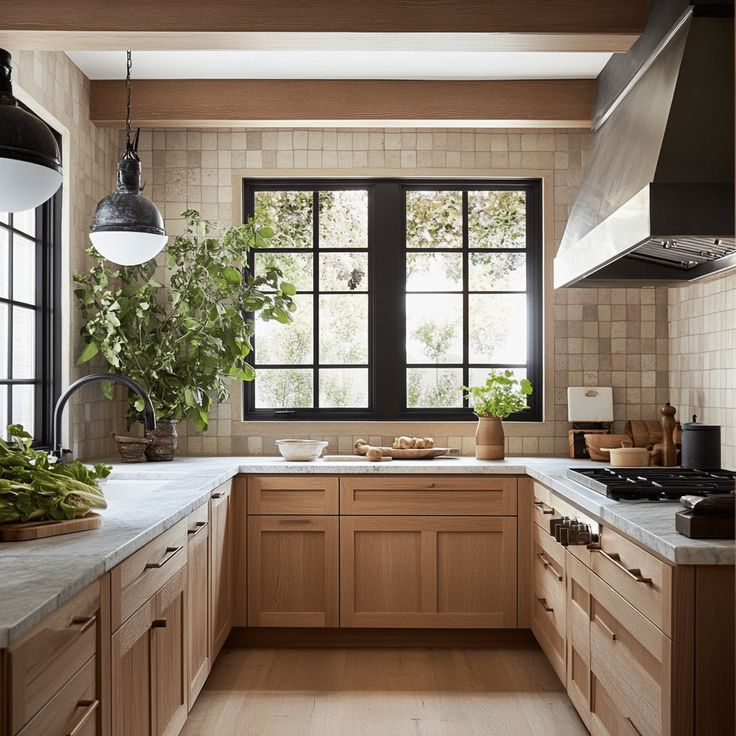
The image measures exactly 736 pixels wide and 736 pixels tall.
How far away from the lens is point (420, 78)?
410 cm

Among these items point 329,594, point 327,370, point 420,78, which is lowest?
point 329,594

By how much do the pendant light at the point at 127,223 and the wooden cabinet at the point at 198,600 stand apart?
102 centimetres

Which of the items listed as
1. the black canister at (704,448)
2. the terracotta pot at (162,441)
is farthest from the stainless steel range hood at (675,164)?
the terracotta pot at (162,441)

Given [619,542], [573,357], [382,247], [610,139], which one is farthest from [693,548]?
[382,247]

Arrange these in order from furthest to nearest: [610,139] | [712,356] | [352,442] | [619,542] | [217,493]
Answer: [352,442], [712,356], [217,493], [610,139], [619,542]

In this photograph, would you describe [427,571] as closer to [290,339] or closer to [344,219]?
[290,339]

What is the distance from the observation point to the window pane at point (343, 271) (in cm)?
465

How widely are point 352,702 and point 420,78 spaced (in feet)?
9.58

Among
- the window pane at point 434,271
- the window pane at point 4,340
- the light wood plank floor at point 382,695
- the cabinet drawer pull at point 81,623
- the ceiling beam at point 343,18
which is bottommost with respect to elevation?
the light wood plank floor at point 382,695

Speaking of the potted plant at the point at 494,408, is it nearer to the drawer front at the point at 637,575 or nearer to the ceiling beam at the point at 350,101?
the ceiling beam at the point at 350,101

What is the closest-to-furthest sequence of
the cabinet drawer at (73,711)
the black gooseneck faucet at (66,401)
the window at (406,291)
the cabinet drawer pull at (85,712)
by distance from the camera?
1. the cabinet drawer at (73,711)
2. the cabinet drawer pull at (85,712)
3. the black gooseneck faucet at (66,401)
4. the window at (406,291)

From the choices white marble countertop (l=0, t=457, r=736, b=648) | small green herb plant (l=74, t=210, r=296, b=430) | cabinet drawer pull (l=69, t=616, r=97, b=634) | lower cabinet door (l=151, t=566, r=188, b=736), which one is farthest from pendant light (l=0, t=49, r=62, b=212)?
small green herb plant (l=74, t=210, r=296, b=430)

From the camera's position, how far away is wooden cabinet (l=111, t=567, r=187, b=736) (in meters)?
2.04

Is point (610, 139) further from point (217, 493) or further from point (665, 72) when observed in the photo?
point (217, 493)
